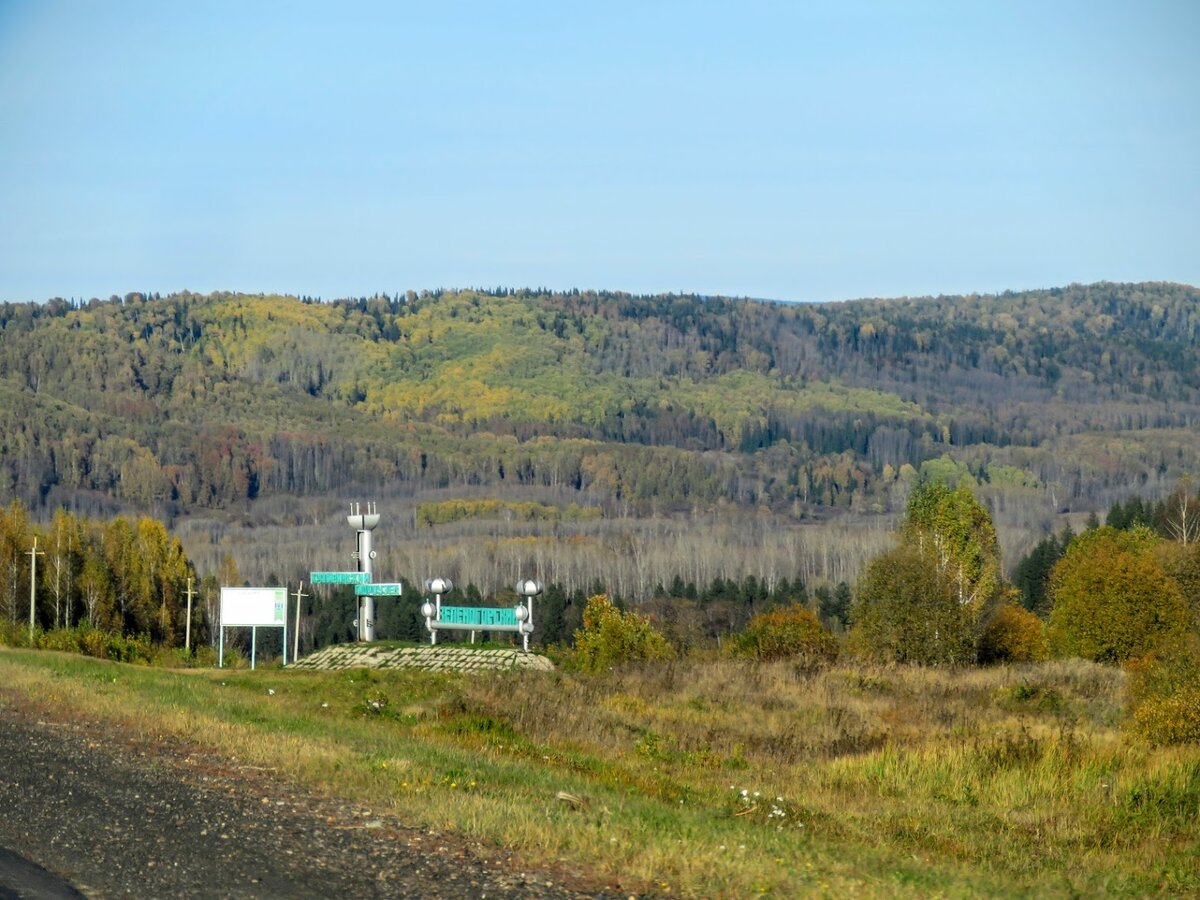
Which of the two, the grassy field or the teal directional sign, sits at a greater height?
the grassy field

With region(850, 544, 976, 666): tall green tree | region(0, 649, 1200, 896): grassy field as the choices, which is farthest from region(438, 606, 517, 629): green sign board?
region(0, 649, 1200, 896): grassy field

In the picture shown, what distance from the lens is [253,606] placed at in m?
46.9

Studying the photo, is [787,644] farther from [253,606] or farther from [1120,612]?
[253,606]

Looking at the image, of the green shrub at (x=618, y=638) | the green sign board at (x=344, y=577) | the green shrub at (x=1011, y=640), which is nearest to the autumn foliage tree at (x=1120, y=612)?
the green shrub at (x=1011, y=640)

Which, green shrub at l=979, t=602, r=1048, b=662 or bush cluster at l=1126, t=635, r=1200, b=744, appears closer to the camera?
bush cluster at l=1126, t=635, r=1200, b=744

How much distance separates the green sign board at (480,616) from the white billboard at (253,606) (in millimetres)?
8135

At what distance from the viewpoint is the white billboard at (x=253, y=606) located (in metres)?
46.4

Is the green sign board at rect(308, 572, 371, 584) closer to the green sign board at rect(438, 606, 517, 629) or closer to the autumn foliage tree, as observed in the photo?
the green sign board at rect(438, 606, 517, 629)

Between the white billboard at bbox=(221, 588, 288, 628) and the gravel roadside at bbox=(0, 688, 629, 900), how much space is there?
2957cm

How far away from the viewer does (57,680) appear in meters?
26.6

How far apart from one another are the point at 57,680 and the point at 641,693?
42.2 ft

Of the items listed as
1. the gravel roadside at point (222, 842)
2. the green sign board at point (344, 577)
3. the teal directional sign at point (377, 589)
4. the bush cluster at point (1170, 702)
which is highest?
the gravel roadside at point (222, 842)

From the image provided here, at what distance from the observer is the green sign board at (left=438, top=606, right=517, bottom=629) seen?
53812 mm

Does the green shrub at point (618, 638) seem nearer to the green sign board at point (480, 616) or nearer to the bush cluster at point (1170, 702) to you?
the green sign board at point (480, 616)
